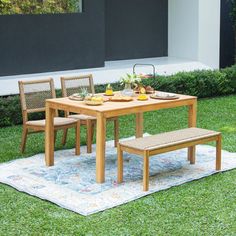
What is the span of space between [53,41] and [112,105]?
5103 mm

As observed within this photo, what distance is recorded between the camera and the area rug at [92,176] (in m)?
7.64

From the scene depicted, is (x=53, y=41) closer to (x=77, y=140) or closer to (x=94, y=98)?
(x=77, y=140)

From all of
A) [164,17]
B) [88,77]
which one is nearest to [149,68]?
[164,17]

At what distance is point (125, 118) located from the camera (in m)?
12.0

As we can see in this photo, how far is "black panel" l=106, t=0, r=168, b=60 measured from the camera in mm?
15477

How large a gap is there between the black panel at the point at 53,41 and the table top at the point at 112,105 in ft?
14.0

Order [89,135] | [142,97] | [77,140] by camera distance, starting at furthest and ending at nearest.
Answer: [89,135], [77,140], [142,97]

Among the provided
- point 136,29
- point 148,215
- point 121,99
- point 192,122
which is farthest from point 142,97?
point 136,29

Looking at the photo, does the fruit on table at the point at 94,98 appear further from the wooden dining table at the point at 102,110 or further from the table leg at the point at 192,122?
the table leg at the point at 192,122

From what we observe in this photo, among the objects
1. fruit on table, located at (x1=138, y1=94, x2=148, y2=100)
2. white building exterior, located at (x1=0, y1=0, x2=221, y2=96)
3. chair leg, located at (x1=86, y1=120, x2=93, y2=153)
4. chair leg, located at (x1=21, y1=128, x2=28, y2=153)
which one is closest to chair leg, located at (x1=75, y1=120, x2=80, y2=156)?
chair leg, located at (x1=86, y1=120, x2=93, y2=153)

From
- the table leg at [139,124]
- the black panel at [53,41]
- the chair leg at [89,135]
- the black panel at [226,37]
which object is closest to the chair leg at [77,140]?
the chair leg at [89,135]

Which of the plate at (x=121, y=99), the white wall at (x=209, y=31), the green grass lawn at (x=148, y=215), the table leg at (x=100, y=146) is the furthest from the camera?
the white wall at (x=209, y=31)

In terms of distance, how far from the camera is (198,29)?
1538 centimetres

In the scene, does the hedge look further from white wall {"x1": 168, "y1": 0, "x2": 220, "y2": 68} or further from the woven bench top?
the woven bench top
